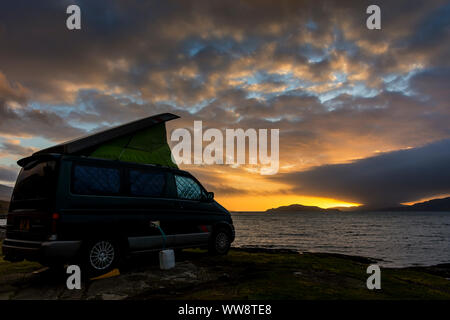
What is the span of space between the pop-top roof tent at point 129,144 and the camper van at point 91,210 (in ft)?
0.10

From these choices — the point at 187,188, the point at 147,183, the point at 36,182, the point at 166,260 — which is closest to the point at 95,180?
the point at 36,182

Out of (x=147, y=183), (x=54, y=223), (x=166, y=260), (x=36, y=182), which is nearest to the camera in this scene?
(x=54, y=223)

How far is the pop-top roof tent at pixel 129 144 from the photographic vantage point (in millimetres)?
6875

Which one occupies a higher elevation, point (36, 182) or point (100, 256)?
point (36, 182)

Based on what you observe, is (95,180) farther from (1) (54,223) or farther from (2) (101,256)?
(2) (101,256)

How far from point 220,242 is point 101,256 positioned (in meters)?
4.10

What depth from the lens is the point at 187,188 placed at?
898 cm

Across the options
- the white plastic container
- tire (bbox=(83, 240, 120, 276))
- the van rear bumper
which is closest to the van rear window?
the van rear bumper

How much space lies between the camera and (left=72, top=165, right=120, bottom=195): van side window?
6449 millimetres

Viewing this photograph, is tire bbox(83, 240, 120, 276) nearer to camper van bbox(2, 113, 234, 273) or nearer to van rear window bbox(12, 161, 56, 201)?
camper van bbox(2, 113, 234, 273)

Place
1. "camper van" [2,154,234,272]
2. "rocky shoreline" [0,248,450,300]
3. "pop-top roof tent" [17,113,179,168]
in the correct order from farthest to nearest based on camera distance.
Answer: "pop-top roof tent" [17,113,179,168] < "camper van" [2,154,234,272] < "rocky shoreline" [0,248,450,300]

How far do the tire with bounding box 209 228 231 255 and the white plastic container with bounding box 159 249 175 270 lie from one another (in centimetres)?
227

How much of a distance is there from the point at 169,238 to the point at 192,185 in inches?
69.2

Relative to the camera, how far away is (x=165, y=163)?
872 cm
